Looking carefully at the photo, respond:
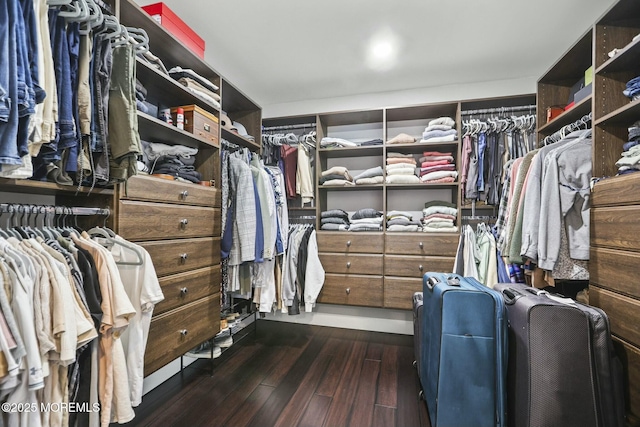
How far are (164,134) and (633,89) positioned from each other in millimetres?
2533

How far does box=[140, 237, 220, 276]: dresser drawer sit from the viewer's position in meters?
1.55

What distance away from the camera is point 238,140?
2537 millimetres

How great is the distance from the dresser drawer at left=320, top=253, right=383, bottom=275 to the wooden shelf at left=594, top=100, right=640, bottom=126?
1698 millimetres

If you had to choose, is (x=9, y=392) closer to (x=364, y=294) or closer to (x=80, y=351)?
(x=80, y=351)

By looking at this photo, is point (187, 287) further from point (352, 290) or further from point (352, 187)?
point (352, 187)

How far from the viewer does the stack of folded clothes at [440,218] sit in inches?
100

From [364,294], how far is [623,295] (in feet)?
5.53

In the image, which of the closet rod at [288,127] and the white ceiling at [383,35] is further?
the closet rod at [288,127]

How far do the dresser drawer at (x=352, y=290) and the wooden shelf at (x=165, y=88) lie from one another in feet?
5.74

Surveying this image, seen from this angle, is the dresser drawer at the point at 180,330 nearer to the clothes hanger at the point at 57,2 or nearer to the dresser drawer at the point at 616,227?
the clothes hanger at the point at 57,2

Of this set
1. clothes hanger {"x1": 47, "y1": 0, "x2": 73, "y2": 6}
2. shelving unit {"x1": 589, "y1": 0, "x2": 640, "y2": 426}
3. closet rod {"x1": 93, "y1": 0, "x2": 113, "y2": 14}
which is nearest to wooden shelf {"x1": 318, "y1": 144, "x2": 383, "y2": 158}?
shelving unit {"x1": 589, "y1": 0, "x2": 640, "y2": 426}

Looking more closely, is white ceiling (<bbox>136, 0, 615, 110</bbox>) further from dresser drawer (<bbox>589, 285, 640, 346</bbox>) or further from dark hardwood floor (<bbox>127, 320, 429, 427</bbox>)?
dark hardwood floor (<bbox>127, 320, 429, 427</bbox>)

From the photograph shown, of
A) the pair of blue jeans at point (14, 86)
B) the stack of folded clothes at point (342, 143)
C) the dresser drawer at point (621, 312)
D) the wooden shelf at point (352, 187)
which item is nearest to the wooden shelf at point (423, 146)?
the stack of folded clothes at point (342, 143)

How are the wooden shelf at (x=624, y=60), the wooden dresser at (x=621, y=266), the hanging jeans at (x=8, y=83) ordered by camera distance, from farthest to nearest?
the wooden shelf at (x=624, y=60) → the wooden dresser at (x=621, y=266) → the hanging jeans at (x=8, y=83)
